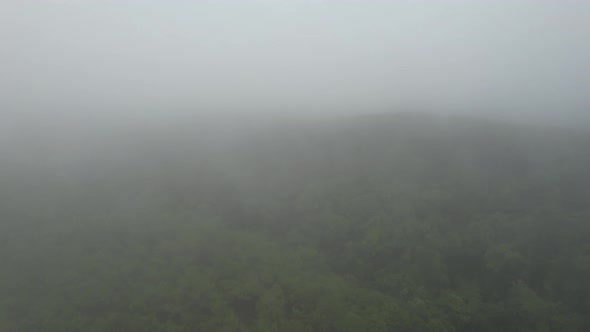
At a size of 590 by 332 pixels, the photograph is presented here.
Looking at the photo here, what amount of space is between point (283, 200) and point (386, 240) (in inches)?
299

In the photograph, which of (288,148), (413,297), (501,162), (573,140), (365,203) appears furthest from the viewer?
(288,148)

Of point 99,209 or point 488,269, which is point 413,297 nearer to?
point 488,269

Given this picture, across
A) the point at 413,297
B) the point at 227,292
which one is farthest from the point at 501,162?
the point at 227,292

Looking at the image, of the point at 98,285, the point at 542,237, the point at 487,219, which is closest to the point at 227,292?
the point at 98,285

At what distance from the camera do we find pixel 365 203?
79.9 feet

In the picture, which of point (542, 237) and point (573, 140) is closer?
point (542, 237)

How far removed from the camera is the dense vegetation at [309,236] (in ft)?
57.7

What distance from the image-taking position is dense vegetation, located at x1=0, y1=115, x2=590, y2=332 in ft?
57.7

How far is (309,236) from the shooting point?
896 inches

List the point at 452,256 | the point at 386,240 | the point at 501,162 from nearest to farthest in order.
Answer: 1. the point at 452,256
2. the point at 386,240
3. the point at 501,162

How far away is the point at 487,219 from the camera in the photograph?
71.9 feet

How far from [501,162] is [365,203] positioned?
11.3 metres

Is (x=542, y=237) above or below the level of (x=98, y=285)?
above

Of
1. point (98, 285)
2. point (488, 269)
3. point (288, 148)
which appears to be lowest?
point (98, 285)
